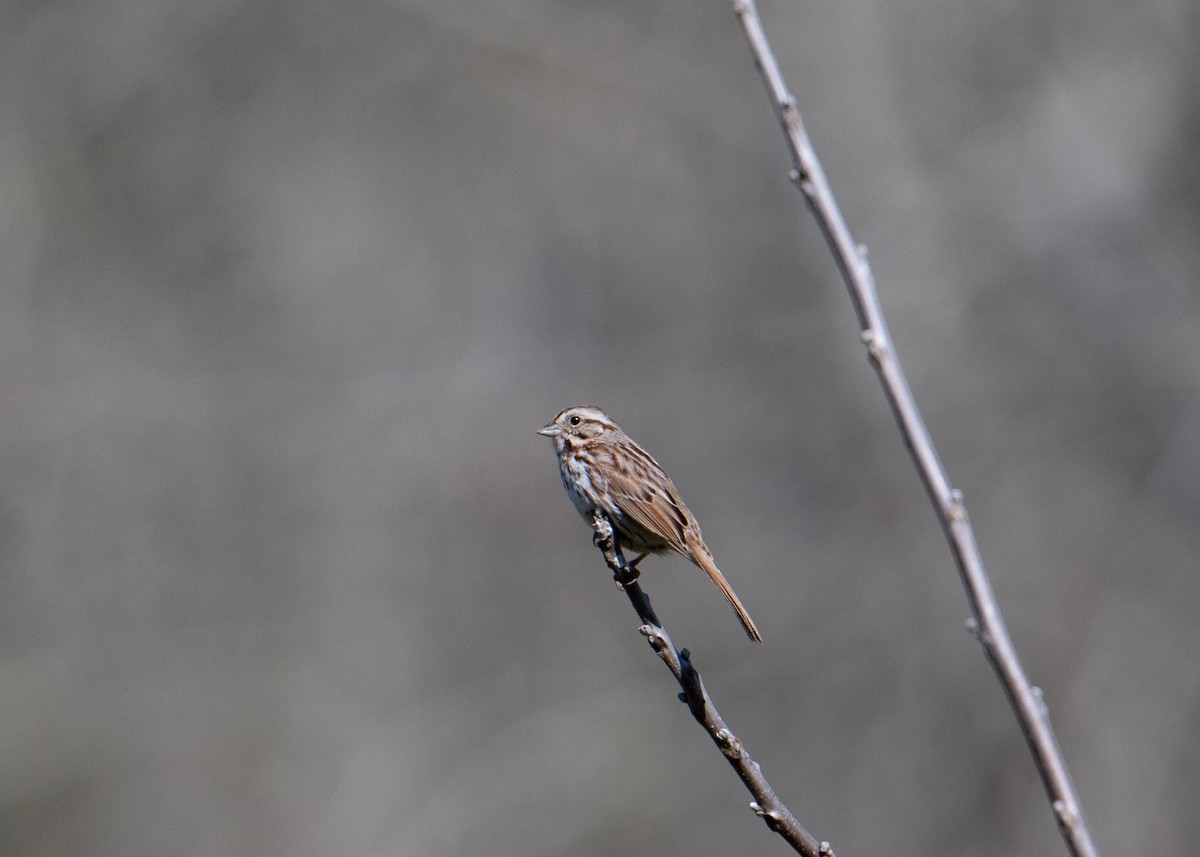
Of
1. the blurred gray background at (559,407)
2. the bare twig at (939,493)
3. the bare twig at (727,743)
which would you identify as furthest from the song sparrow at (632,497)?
the blurred gray background at (559,407)

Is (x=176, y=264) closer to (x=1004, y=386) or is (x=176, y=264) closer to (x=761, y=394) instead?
(x=761, y=394)

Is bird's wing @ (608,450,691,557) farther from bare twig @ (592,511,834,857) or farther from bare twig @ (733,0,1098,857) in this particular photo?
bare twig @ (733,0,1098,857)

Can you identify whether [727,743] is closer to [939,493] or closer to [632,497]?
[939,493]

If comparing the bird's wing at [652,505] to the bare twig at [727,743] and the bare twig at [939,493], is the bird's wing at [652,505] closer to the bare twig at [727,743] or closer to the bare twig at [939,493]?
the bare twig at [727,743]

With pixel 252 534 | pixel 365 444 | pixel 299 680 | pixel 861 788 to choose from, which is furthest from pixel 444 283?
pixel 861 788

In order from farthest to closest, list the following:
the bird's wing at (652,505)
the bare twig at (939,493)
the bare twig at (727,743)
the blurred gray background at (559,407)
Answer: the blurred gray background at (559,407) → the bird's wing at (652,505) → the bare twig at (727,743) → the bare twig at (939,493)
